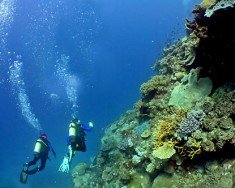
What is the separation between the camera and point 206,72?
25.7 feet

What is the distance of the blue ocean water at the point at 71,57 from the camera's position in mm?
116812

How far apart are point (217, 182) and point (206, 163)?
0.66 meters

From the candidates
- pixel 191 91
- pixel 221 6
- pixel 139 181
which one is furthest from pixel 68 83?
pixel 221 6

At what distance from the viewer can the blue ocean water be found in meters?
117

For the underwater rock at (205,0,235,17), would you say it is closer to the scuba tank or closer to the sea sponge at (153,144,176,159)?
the sea sponge at (153,144,176,159)

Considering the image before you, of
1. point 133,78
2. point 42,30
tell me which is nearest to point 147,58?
point 133,78

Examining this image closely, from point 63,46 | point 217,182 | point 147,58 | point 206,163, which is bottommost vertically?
point 217,182

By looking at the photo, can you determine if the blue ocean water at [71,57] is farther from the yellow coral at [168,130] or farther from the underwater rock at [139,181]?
the yellow coral at [168,130]

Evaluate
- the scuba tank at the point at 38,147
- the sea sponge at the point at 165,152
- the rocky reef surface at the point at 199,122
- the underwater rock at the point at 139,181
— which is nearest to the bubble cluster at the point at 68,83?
→ the scuba tank at the point at 38,147

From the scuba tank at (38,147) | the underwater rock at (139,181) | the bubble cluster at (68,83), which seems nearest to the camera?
the underwater rock at (139,181)

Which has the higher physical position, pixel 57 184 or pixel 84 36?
pixel 84 36

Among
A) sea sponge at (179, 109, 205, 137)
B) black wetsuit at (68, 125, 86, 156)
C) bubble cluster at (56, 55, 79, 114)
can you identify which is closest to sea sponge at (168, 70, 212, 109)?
sea sponge at (179, 109, 205, 137)

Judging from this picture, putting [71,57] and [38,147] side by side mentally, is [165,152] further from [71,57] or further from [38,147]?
[71,57]

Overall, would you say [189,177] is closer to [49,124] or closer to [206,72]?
[206,72]
